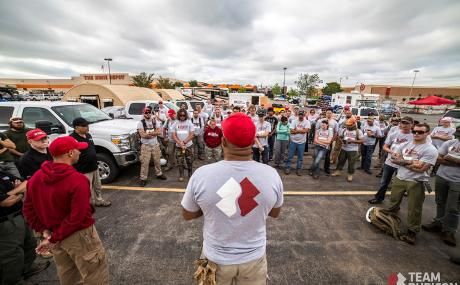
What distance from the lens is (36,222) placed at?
199 cm

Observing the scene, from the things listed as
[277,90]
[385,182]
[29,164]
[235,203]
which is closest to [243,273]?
[235,203]

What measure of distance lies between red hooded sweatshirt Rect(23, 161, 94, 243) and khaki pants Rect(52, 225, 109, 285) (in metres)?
0.11

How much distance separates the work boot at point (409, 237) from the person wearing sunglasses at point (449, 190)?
1.68 ft

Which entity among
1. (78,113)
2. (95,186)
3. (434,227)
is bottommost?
(434,227)

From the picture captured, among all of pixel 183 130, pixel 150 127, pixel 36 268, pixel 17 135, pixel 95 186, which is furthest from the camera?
pixel 183 130

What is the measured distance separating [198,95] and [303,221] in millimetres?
32893

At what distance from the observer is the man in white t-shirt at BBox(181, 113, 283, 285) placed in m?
1.38

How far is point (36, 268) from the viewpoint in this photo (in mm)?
2693

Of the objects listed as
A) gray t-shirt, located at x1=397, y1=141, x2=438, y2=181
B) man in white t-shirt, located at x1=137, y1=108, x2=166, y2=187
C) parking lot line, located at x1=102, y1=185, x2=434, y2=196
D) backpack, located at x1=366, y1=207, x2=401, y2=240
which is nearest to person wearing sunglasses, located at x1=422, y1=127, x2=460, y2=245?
gray t-shirt, located at x1=397, y1=141, x2=438, y2=181

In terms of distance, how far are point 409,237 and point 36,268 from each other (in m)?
5.41

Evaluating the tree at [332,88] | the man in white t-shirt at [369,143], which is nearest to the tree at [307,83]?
the tree at [332,88]

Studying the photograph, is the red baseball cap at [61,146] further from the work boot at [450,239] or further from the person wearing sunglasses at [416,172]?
the work boot at [450,239]

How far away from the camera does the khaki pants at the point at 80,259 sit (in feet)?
6.48

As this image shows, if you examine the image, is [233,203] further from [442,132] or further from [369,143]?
[442,132]
